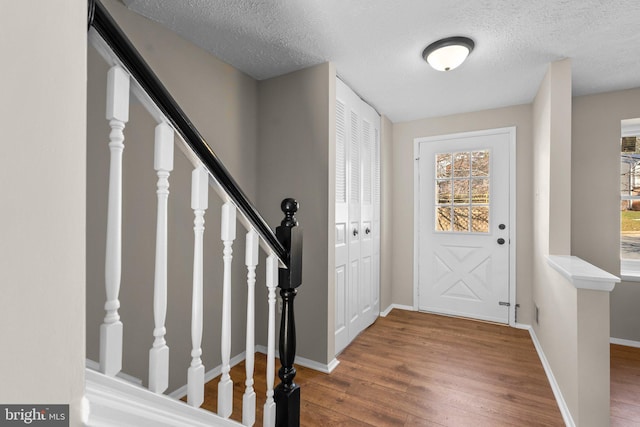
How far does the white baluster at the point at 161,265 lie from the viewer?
2.63 ft

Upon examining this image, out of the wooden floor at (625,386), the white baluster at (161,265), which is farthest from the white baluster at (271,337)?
the wooden floor at (625,386)

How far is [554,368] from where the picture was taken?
2.12 metres

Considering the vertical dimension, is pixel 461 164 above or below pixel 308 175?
above

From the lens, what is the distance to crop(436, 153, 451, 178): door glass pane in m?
3.54

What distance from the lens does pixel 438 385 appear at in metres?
2.11

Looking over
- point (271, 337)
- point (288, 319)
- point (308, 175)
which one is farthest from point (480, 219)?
point (271, 337)

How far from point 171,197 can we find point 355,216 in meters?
1.60

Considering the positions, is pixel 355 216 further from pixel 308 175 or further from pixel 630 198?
pixel 630 198

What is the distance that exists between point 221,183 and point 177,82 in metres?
1.39

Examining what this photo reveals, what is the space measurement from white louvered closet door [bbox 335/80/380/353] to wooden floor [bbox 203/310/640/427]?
0.29m

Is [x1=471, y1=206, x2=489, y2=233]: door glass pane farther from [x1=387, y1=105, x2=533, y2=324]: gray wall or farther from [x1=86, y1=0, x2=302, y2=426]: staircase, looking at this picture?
[x1=86, y1=0, x2=302, y2=426]: staircase

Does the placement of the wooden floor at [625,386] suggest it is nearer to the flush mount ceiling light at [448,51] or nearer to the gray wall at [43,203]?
the flush mount ceiling light at [448,51]

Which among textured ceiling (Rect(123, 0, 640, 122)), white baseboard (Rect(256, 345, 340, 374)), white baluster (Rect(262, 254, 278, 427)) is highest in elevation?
textured ceiling (Rect(123, 0, 640, 122))

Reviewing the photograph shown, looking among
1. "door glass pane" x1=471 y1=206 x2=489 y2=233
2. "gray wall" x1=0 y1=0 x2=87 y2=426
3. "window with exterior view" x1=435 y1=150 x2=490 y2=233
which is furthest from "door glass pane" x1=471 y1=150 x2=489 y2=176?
"gray wall" x1=0 y1=0 x2=87 y2=426
